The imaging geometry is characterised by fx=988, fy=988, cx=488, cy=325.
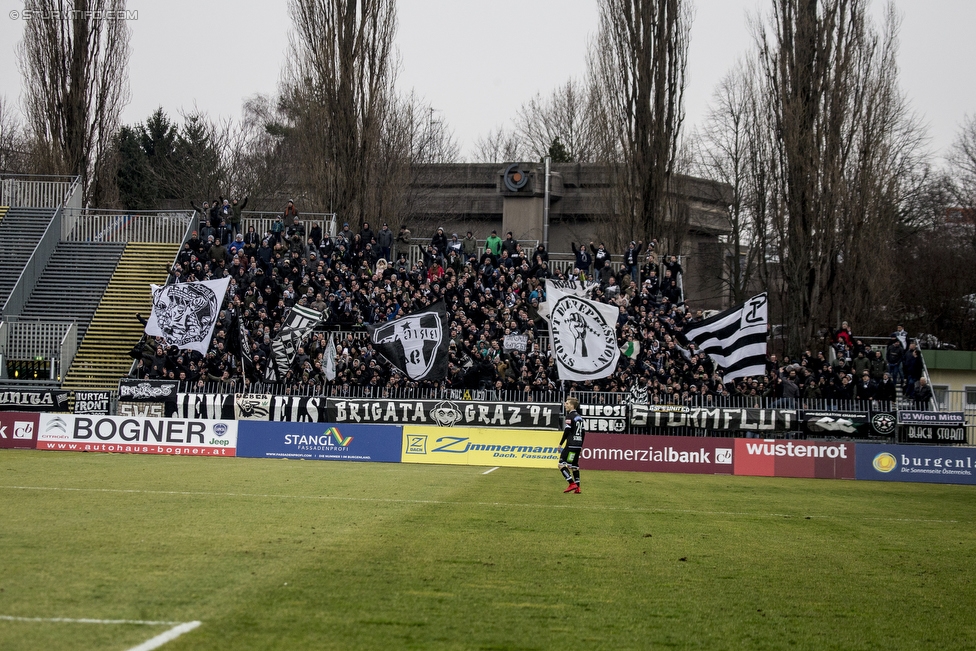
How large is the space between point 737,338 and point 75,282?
27901 mm

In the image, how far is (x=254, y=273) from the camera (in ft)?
117

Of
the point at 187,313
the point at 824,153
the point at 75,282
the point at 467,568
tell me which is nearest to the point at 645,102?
the point at 824,153

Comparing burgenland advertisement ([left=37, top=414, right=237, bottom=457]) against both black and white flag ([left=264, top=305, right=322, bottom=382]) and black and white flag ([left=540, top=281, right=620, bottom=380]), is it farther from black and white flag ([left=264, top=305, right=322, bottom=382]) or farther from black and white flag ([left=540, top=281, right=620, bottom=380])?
black and white flag ([left=540, top=281, right=620, bottom=380])

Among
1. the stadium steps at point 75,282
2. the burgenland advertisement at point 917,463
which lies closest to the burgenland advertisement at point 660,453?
the burgenland advertisement at point 917,463

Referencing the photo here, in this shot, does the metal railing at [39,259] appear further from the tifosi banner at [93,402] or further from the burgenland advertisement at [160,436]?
the burgenland advertisement at [160,436]

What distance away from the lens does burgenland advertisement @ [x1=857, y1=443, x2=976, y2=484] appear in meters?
26.9

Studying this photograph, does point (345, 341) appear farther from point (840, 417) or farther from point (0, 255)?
point (0, 255)

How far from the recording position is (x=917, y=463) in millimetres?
27156

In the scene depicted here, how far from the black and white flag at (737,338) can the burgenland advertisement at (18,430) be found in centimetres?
1984

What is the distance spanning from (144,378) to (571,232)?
101 feet

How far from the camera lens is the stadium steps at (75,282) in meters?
39.9

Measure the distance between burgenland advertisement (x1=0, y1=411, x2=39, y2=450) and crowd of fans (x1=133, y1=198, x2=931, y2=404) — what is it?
4659 millimetres

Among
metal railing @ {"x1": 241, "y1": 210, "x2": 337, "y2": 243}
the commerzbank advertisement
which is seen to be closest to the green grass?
the commerzbank advertisement

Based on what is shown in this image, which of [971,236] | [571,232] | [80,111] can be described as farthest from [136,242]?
[971,236]
